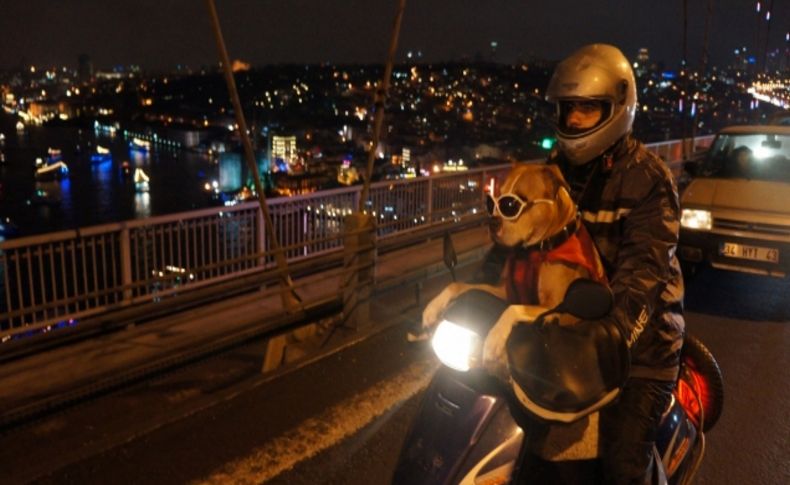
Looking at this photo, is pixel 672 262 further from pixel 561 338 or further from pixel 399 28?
pixel 399 28

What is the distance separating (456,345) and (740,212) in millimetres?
8001

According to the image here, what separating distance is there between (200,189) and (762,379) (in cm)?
10706

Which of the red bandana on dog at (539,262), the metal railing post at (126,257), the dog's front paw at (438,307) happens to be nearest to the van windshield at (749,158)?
the metal railing post at (126,257)

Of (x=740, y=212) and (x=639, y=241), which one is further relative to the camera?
(x=740, y=212)

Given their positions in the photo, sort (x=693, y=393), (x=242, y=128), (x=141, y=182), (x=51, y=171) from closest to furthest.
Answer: (x=693, y=393) < (x=242, y=128) < (x=51, y=171) < (x=141, y=182)

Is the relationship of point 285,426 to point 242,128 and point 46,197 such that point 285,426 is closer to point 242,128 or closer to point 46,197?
point 242,128

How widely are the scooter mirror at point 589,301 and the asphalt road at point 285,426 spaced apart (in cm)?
268

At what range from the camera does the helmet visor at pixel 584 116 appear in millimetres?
2952

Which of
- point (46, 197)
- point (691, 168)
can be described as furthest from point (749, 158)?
point (46, 197)

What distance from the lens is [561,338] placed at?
2.08 metres

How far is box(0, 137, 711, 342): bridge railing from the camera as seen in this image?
634cm

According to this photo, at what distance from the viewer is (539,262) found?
93.6 inches

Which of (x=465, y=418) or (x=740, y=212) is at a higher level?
(x=465, y=418)

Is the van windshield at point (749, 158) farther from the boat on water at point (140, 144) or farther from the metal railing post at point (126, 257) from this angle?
the boat on water at point (140, 144)
